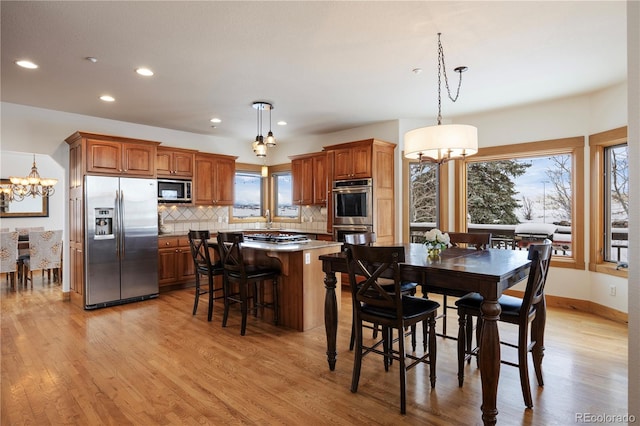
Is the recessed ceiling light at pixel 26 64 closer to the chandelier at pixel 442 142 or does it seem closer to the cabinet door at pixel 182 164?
the cabinet door at pixel 182 164

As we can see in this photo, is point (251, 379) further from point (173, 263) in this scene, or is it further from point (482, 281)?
point (173, 263)

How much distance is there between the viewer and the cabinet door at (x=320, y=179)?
6348 mm

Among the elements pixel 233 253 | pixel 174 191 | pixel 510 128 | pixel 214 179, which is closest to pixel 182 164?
pixel 174 191

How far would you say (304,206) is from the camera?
7117 millimetres

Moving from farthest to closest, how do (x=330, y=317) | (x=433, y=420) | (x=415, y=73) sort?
(x=415, y=73), (x=330, y=317), (x=433, y=420)

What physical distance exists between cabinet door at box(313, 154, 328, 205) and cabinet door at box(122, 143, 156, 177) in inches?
106

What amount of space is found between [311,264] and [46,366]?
8.16ft

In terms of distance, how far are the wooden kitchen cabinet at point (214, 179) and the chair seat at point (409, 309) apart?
463 centimetres

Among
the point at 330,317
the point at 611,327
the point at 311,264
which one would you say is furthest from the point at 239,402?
the point at 611,327

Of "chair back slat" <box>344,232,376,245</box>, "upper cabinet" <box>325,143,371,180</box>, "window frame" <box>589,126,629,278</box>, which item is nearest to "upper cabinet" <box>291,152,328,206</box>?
"upper cabinet" <box>325,143,371,180</box>

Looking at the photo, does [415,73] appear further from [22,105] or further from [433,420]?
[22,105]

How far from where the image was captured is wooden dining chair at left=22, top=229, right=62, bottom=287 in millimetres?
5780

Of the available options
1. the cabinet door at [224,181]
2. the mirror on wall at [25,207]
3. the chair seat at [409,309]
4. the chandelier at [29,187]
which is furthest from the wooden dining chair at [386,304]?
Answer: the mirror on wall at [25,207]

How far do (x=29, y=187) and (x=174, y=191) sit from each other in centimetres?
365
